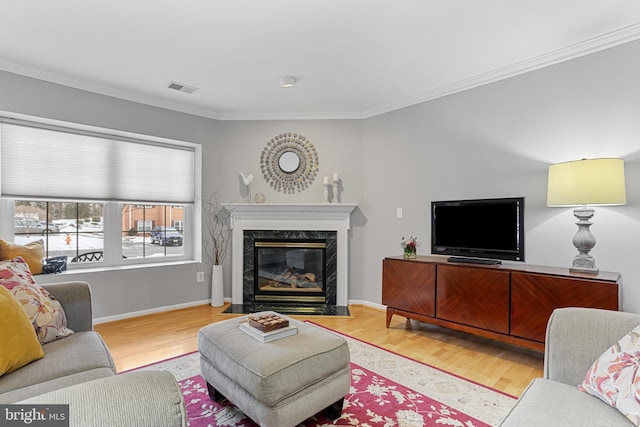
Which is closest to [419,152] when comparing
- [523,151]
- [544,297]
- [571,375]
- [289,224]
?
[523,151]

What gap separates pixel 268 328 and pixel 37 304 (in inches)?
44.9

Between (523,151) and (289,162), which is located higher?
(289,162)

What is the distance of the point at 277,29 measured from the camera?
7.58ft

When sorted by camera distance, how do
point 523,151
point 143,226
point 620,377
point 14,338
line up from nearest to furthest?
point 620,377 < point 14,338 < point 523,151 < point 143,226

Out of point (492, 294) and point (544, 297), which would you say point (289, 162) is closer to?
point (492, 294)

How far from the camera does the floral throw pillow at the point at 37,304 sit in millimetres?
1604

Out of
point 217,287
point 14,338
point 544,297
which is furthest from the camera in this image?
point 217,287

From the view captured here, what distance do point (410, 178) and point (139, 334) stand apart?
3.09 metres

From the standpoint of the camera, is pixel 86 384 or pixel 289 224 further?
pixel 289 224

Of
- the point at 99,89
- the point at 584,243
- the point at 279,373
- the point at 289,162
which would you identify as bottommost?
the point at 279,373

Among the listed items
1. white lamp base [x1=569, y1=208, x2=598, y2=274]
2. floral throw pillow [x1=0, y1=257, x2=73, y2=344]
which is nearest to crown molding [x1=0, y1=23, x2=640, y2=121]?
white lamp base [x1=569, y1=208, x2=598, y2=274]

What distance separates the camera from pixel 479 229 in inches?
113

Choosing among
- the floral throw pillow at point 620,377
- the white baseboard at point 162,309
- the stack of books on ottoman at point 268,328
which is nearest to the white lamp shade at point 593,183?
the floral throw pillow at point 620,377

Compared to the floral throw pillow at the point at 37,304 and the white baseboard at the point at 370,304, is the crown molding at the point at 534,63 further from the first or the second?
the floral throw pillow at the point at 37,304
